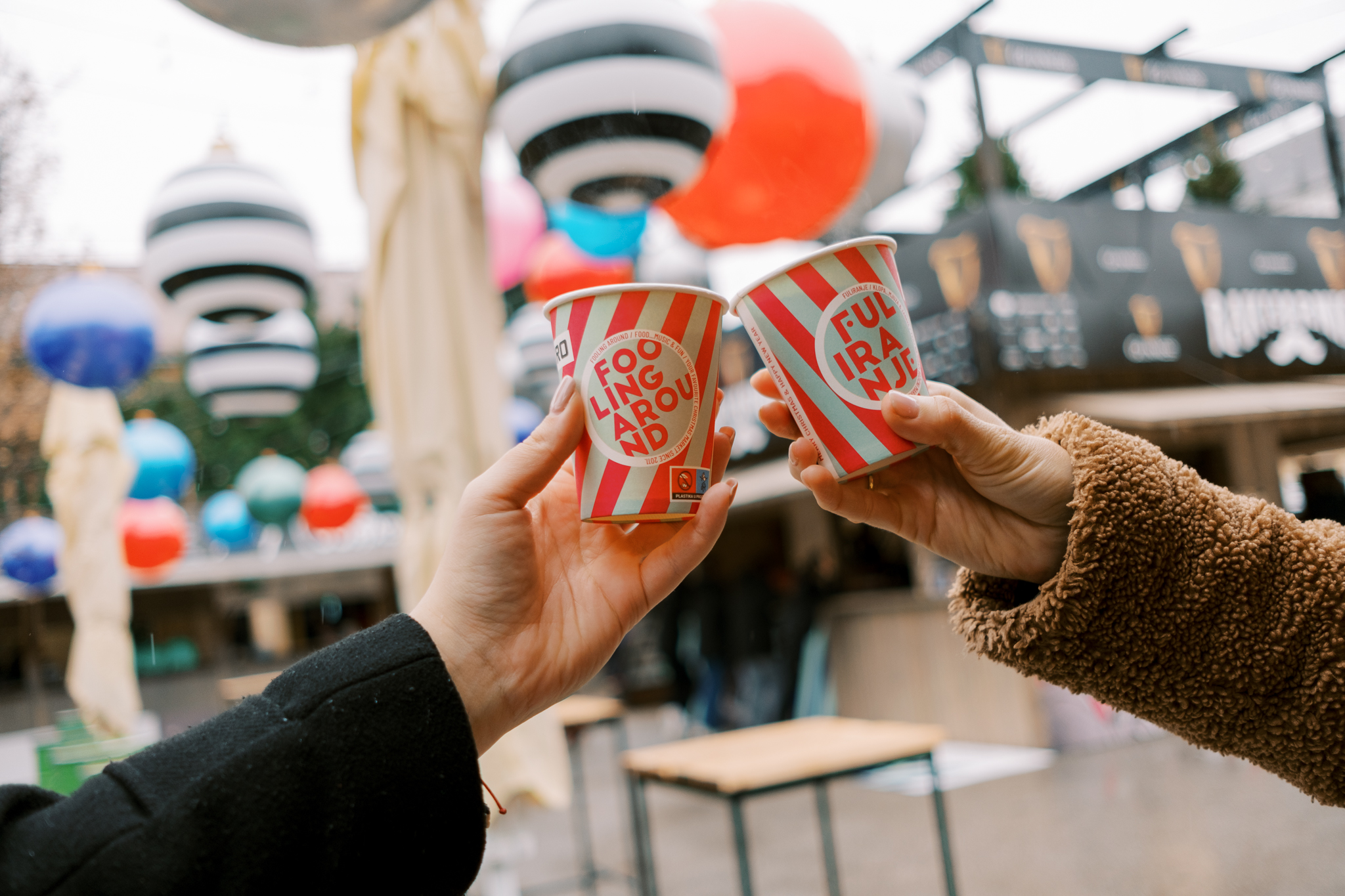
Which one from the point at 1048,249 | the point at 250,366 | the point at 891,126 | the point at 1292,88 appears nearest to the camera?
the point at 1292,88

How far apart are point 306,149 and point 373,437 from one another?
4.23m

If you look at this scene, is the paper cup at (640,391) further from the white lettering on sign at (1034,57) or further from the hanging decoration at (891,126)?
the white lettering on sign at (1034,57)

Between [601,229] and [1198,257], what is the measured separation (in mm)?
4156

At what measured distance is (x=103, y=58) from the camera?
92.0 inches

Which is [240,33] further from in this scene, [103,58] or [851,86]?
[851,86]

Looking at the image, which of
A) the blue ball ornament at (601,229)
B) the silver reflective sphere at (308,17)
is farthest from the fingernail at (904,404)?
the blue ball ornament at (601,229)

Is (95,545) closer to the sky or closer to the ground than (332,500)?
closer to the ground

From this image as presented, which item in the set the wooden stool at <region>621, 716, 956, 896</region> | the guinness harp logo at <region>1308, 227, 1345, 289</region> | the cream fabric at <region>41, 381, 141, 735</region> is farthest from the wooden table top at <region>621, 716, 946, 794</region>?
the guinness harp logo at <region>1308, 227, 1345, 289</region>

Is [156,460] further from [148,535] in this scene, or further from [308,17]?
[308,17]

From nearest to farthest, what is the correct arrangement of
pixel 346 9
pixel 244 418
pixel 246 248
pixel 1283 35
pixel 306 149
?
pixel 346 9 → pixel 1283 35 → pixel 246 248 → pixel 306 149 → pixel 244 418

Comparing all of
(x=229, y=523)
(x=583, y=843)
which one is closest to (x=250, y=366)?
(x=583, y=843)

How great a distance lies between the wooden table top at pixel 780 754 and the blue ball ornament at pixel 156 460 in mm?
4137

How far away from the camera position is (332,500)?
682 cm

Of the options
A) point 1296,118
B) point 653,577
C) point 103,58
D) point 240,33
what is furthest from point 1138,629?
point 103,58
